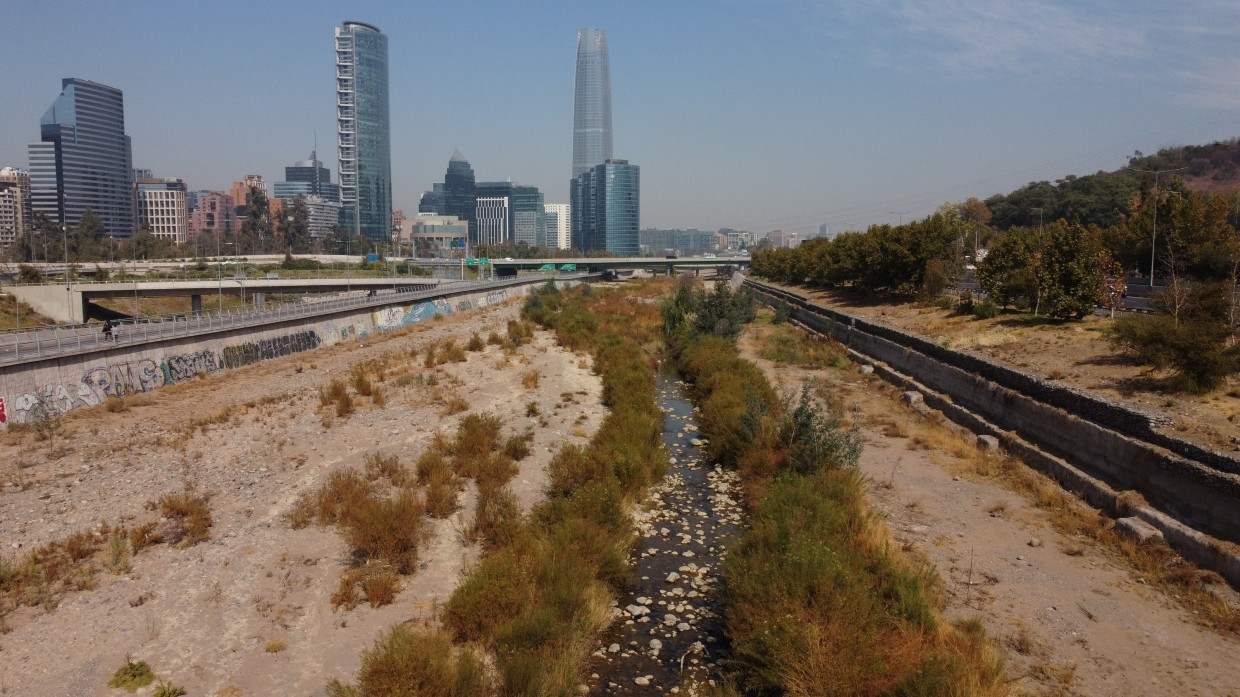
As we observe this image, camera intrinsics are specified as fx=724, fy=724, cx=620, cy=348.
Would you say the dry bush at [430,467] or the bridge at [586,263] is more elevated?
the bridge at [586,263]

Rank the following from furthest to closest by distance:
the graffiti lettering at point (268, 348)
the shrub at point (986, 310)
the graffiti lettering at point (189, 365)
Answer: the graffiti lettering at point (268, 348), the shrub at point (986, 310), the graffiti lettering at point (189, 365)

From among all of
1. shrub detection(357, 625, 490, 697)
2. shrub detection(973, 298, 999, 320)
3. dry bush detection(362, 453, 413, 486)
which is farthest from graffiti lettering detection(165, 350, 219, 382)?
shrub detection(973, 298, 999, 320)

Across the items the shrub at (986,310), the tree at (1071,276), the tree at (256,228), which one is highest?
the tree at (256,228)

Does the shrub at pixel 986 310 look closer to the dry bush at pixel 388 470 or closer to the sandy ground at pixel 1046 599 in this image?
the sandy ground at pixel 1046 599

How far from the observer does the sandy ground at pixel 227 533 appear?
9406 millimetres

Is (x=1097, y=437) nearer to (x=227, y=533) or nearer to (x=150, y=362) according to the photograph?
(x=227, y=533)

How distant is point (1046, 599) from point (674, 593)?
5.91 metres

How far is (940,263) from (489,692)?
40848 millimetres

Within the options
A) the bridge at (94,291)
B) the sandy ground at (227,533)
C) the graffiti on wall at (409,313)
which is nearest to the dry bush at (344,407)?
the sandy ground at (227,533)

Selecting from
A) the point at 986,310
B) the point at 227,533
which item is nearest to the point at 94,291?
the point at 227,533

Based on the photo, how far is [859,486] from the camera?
15758 mm

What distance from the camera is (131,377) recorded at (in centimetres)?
2742

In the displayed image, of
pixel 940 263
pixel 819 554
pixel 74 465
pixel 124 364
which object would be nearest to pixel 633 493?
pixel 819 554

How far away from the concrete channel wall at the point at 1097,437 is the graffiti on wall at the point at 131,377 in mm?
29196
